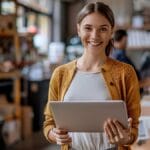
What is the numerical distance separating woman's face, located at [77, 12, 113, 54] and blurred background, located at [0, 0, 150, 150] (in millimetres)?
3465

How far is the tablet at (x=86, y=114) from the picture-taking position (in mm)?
1364

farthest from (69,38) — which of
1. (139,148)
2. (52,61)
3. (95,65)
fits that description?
(95,65)

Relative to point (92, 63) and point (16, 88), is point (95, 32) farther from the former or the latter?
point (16, 88)

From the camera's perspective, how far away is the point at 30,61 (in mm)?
6336

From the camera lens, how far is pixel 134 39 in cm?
663

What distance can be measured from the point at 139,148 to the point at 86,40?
3.57 feet

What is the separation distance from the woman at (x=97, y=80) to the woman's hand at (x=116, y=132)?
0.03ft

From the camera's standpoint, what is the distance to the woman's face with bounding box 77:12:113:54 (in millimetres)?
1461

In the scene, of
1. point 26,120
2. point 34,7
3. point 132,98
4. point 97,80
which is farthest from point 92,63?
point 34,7

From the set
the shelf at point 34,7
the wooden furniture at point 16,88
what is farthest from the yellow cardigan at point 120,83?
the shelf at point 34,7

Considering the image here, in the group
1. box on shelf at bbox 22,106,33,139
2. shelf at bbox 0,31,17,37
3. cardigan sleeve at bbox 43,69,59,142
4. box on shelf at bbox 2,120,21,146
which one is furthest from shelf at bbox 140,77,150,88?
cardigan sleeve at bbox 43,69,59,142

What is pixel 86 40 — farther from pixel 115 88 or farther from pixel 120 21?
pixel 120 21

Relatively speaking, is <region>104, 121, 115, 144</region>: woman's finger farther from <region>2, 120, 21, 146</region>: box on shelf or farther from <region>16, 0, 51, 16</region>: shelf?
<region>16, 0, 51, 16</region>: shelf

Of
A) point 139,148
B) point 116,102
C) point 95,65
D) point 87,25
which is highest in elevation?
point 87,25
